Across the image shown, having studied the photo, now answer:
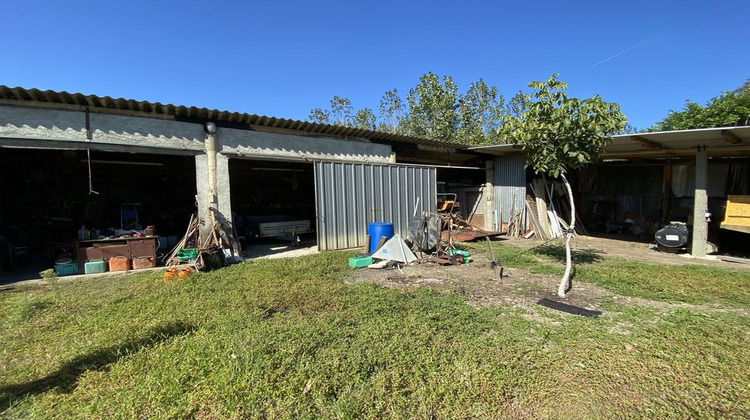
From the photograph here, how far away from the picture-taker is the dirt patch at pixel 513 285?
14.5 ft

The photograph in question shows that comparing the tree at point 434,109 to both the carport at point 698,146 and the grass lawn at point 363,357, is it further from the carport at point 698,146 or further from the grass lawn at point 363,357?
the grass lawn at point 363,357

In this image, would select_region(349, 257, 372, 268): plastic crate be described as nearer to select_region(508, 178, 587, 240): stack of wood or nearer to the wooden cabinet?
the wooden cabinet

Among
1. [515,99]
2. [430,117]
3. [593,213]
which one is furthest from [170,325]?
[515,99]

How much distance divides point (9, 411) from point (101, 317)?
1.97 metres

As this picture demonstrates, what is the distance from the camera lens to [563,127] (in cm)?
530

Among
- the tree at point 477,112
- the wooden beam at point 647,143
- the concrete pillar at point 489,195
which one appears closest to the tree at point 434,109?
the tree at point 477,112

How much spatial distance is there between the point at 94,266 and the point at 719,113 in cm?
2835

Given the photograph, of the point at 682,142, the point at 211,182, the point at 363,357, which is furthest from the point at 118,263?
the point at 682,142

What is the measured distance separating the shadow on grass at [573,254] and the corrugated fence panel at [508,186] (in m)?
3.06

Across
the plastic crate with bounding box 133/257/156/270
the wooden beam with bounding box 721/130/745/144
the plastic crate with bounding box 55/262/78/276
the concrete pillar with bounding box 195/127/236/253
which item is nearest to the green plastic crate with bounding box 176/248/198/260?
the concrete pillar with bounding box 195/127/236/253

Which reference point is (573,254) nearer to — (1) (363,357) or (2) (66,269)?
(1) (363,357)

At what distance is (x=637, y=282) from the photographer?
5531mm

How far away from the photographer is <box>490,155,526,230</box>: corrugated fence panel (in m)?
11.8

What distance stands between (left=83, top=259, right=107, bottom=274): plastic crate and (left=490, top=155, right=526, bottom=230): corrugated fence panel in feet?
38.3
